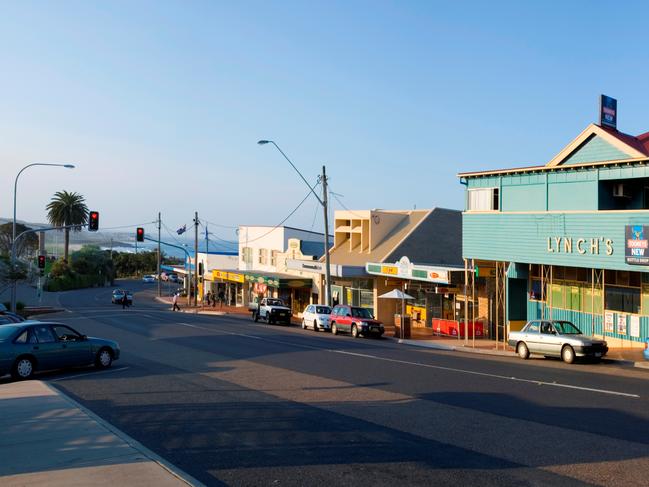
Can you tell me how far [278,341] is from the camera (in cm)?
2861

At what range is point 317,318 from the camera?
131 feet

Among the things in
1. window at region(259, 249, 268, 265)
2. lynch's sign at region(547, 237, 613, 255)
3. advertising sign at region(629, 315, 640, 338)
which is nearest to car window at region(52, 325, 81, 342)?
lynch's sign at region(547, 237, 613, 255)

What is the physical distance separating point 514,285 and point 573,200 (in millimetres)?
5957

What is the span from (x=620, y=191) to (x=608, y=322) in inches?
213

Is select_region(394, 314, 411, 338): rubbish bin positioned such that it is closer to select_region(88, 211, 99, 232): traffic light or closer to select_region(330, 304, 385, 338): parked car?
select_region(330, 304, 385, 338): parked car

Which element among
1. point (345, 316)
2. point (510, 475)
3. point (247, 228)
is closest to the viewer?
point (510, 475)

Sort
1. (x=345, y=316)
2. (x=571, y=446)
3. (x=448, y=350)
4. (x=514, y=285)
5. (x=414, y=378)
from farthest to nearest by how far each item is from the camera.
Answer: (x=345, y=316) < (x=514, y=285) < (x=448, y=350) < (x=414, y=378) < (x=571, y=446)

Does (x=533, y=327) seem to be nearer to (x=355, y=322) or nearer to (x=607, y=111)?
(x=607, y=111)

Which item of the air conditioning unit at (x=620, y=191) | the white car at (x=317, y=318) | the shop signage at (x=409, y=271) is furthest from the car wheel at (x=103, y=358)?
the white car at (x=317, y=318)

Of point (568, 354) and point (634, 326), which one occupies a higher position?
point (634, 326)

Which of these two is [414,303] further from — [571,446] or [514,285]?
[571,446]

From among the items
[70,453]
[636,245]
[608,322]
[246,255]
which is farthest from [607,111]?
[246,255]

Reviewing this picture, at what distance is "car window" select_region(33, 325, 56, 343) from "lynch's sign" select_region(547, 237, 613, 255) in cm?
Result: 1954

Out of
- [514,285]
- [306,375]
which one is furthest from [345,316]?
[306,375]
